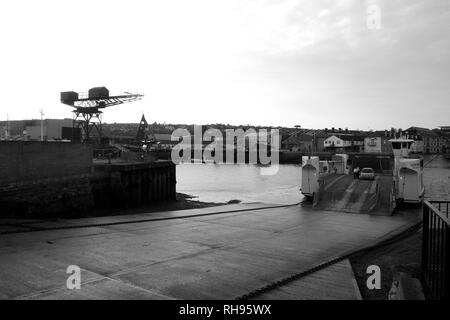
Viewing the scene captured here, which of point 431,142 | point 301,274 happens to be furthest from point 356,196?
point 431,142

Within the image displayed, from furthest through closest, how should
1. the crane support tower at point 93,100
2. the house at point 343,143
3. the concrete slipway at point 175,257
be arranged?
1. the house at point 343,143
2. the crane support tower at point 93,100
3. the concrete slipway at point 175,257

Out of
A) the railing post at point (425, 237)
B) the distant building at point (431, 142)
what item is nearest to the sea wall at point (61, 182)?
the railing post at point (425, 237)

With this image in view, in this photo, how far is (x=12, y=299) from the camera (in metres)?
5.80

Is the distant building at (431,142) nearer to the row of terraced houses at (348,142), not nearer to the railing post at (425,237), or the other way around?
the row of terraced houses at (348,142)

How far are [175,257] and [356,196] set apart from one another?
51.1ft

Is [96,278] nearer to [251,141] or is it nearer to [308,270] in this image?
[308,270]

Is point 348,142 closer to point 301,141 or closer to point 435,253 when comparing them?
point 301,141

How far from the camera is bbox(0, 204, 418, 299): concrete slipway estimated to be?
650cm

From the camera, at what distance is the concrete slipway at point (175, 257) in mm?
6496

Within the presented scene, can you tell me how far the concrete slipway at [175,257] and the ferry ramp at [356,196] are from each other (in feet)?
16.3

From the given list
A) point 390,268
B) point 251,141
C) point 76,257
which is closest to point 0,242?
point 76,257

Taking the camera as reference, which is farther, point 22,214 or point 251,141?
point 251,141
